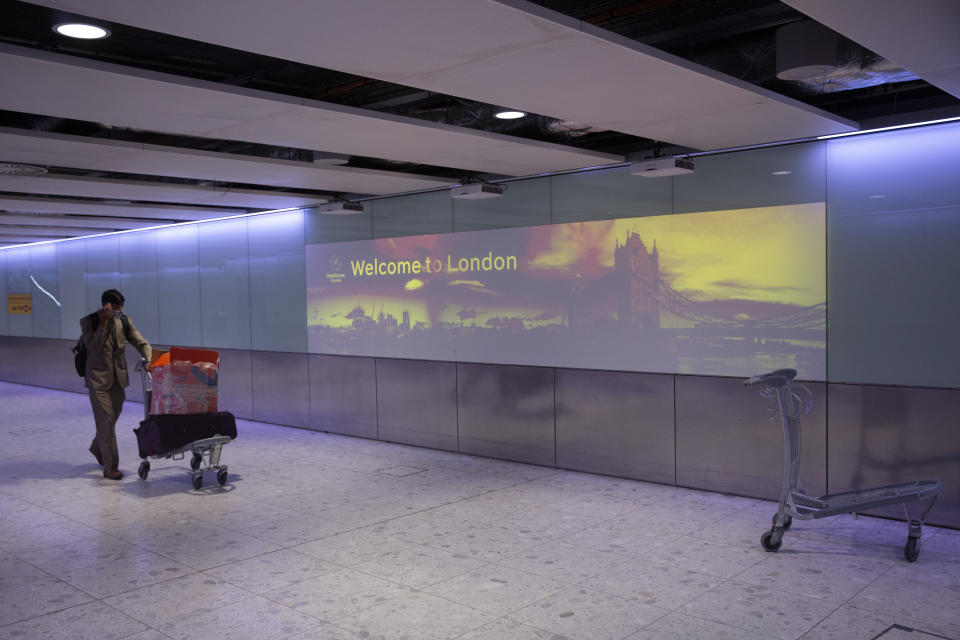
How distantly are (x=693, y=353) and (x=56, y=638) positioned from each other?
17.3 ft

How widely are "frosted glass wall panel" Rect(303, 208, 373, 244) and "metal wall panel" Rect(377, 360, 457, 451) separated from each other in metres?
1.72

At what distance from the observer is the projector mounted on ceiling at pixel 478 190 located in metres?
7.79

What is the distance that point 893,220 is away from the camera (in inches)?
230

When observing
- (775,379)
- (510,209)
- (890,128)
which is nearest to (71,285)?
(510,209)

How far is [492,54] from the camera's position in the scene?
394cm

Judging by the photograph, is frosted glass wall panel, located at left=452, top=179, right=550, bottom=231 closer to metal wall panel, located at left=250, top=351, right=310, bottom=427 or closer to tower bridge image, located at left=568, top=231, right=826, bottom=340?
tower bridge image, located at left=568, top=231, right=826, bottom=340

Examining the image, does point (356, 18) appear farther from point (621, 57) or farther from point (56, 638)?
point (56, 638)

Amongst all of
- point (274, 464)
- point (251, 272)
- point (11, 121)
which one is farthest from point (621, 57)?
point (251, 272)

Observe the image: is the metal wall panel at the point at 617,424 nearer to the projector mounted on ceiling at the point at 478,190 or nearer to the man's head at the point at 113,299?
the projector mounted on ceiling at the point at 478,190

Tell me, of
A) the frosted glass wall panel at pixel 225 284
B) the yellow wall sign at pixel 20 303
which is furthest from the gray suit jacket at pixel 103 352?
the yellow wall sign at pixel 20 303

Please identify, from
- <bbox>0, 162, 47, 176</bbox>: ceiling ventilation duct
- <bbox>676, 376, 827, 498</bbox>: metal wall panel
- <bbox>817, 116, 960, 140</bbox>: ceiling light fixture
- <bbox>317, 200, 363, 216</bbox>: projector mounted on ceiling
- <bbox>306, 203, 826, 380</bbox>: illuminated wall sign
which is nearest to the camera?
<bbox>817, 116, 960, 140</bbox>: ceiling light fixture

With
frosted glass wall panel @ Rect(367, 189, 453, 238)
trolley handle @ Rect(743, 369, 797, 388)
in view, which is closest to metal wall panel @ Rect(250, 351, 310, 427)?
frosted glass wall panel @ Rect(367, 189, 453, 238)

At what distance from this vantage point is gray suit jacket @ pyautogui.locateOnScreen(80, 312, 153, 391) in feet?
24.9

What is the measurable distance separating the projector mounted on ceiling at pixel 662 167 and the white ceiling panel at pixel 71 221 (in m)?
8.30
